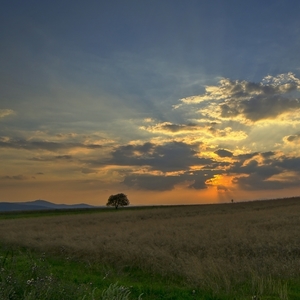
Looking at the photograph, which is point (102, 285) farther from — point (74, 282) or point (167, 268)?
point (167, 268)

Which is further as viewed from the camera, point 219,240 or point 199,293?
point 219,240

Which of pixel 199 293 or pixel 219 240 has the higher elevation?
pixel 219 240

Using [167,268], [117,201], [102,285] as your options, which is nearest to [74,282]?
[102,285]

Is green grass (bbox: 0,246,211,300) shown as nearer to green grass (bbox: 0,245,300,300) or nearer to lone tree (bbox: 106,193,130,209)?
green grass (bbox: 0,245,300,300)

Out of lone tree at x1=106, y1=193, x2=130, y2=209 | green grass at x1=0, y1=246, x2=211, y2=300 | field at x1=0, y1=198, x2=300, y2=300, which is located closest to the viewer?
green grass at x1=0, y1=246, x2=211, y2=300

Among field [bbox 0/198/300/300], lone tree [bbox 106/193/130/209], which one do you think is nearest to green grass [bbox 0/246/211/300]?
field [bbox 0/198/300/300]

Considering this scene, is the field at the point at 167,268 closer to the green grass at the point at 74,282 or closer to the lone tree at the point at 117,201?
the green grass at the point at 74,282

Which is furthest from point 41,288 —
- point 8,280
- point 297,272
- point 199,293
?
point 297,272

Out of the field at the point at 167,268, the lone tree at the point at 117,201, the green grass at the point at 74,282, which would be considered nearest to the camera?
the green grass at the point at 74,282

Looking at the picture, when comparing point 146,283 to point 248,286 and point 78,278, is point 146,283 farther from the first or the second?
point 248,286

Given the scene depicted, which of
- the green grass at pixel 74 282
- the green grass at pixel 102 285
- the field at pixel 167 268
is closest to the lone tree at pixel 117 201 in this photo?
the field at pixel 167 268

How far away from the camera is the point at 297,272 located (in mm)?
12484

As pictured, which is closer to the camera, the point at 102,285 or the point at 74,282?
the point at 74,282

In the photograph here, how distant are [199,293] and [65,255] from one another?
9984 mm
